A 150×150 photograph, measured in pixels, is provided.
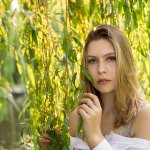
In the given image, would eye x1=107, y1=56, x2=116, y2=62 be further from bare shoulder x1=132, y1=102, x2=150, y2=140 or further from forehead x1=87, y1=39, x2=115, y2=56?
bare shoulder x1=132, y1=102, x2=150, y2=140

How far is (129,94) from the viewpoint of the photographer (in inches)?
72.9

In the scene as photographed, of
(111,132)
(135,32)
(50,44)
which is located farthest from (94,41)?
(135,32)

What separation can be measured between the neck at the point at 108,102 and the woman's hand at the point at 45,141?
0.81ft

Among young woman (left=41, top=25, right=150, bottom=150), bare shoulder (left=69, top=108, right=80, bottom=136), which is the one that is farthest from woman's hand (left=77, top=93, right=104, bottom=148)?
bare shoulder (left=69, top=108, right=80, bottom=136)

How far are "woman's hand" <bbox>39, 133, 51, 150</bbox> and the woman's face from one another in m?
0.26

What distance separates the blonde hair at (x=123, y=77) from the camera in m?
1.79

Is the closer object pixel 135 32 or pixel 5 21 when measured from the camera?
pixel 5 21

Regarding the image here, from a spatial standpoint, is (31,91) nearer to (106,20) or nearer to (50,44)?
(50,44)

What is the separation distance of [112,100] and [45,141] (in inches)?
11.7

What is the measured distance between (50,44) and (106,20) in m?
0.53

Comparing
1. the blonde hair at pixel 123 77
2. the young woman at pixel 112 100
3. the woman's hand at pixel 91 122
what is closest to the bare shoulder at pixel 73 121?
the young woman at pixel 112 100

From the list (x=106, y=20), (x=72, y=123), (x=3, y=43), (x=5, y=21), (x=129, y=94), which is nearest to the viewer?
(x=5, y=21)

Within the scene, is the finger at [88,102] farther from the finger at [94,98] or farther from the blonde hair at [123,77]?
the blonde hair at [123,77]

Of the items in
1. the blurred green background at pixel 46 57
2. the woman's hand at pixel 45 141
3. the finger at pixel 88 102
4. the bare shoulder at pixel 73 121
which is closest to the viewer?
A: the blurred green background at pixel 46 57
